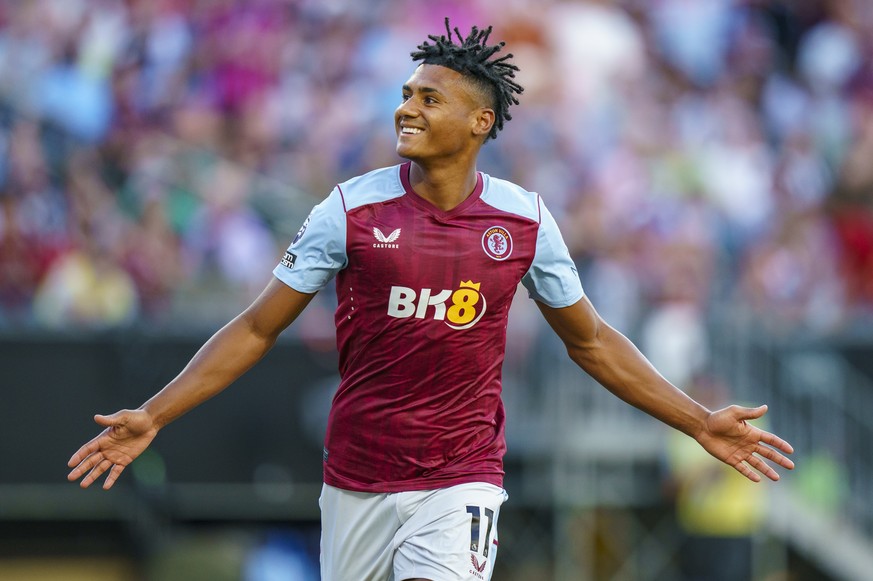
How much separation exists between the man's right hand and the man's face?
143 centimetres

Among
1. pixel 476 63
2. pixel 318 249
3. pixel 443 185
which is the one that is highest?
pixel 476 63

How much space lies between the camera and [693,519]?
1121 cm

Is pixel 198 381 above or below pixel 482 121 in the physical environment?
below

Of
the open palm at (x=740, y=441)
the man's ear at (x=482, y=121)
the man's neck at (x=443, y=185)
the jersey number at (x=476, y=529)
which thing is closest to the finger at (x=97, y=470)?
the jersey number at (x=476, y=529)

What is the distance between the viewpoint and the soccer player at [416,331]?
5738mm

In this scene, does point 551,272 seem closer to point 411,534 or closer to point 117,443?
point 411,534

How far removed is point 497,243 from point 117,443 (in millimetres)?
1659

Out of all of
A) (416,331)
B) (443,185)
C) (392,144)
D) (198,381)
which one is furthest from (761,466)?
(392,144)

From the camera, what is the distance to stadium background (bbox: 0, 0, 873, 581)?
443 inches

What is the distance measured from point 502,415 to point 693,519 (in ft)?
17.7

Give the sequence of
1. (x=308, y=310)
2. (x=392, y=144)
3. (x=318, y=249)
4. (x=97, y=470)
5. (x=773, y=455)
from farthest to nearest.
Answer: (x=392, y=144) → (x=308, y=310) → (x=773, y=455) → (x=318, y=249) → (x=97, y=470)

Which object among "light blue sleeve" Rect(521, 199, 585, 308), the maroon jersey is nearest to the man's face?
the maroon jersey

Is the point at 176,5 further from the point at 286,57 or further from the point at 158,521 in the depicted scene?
the point at 158,521

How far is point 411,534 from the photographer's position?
5777mm
